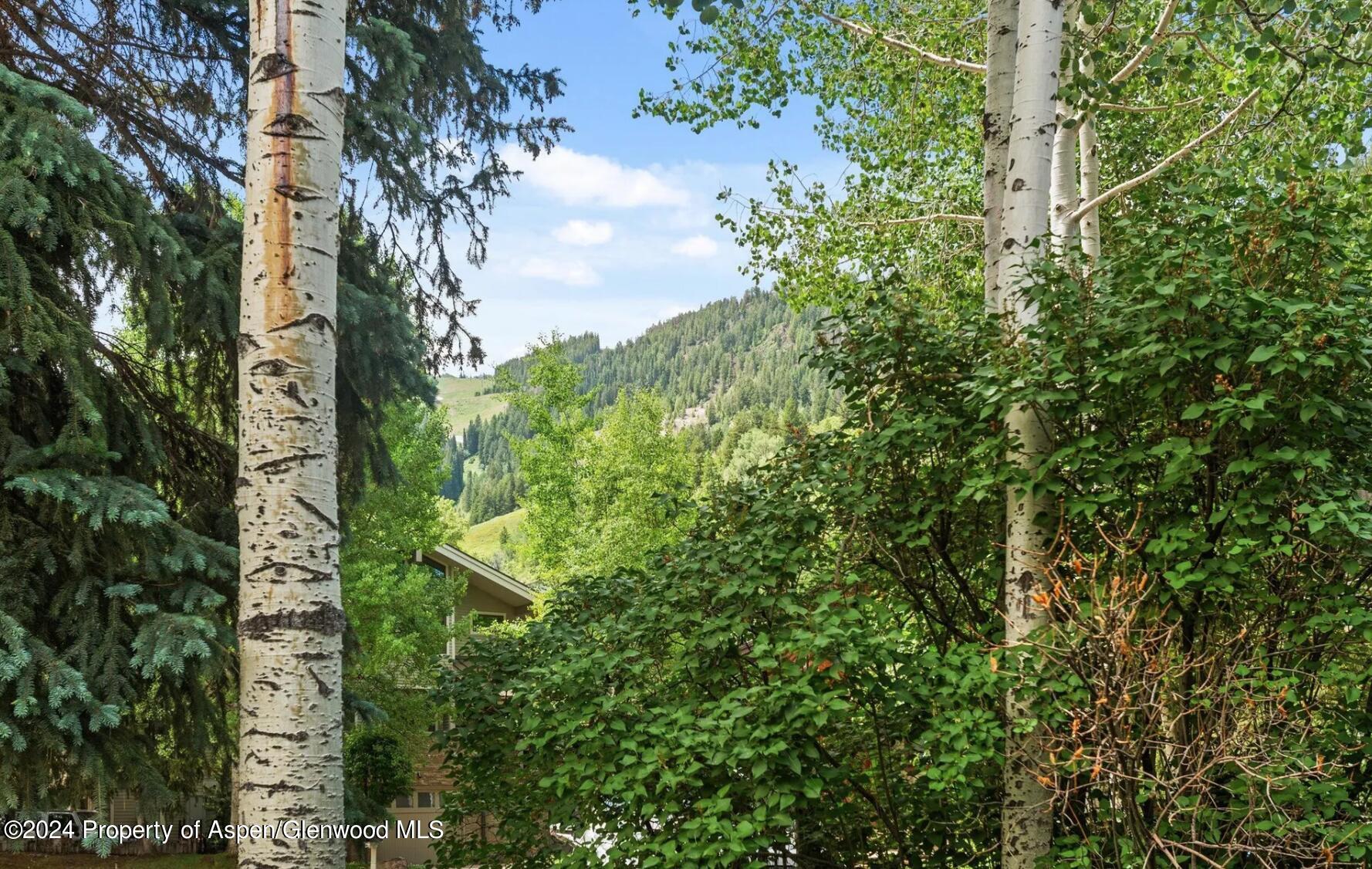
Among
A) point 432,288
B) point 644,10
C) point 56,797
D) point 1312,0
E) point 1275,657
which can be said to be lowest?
point 56,797

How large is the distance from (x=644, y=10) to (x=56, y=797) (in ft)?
23.9

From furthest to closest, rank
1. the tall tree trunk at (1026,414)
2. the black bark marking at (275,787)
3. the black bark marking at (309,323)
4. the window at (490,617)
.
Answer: the window at (490,617) → the tall tree trunk at (1026,414) → the black bark marking at (309,323) → the black bark marking at (275,787)

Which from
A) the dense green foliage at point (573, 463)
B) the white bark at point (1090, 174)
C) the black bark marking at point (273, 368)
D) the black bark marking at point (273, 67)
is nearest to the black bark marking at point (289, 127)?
the black bark marking at point (273, 67)

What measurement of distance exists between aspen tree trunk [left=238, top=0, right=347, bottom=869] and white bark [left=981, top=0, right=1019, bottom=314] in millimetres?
3046

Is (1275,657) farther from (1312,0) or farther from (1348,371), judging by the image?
(1312,0)

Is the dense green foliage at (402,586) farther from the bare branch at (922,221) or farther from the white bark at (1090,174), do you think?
the white bark at (1090,174)

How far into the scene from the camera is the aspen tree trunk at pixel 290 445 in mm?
2846

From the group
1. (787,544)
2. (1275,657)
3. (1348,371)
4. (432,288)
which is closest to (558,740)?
(787,544)

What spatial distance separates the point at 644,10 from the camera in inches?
350

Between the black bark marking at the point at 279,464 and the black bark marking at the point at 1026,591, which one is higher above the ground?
the black bark marking at the point at 279,464

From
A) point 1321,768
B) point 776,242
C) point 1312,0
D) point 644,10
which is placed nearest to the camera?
point 1321,768

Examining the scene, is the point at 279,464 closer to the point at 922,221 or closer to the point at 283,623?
the point at 283,623

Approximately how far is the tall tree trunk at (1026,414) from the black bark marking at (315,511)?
8.10 feet

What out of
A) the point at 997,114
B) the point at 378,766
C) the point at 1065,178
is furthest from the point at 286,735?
the point at 378,766
